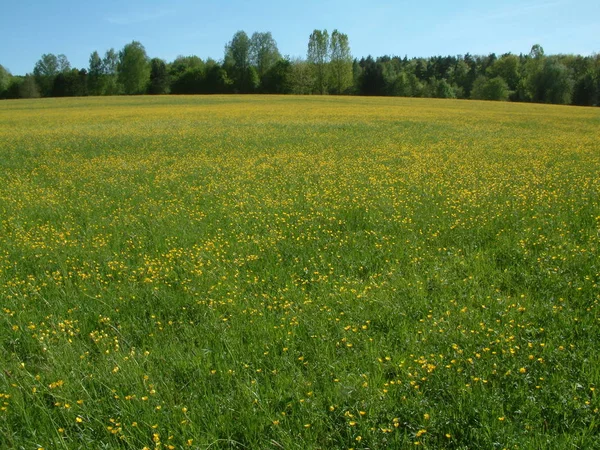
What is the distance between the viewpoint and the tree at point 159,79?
278ft

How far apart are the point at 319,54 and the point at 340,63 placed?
16.4 ft

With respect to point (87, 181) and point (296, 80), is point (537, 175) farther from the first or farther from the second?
point (296, 80)

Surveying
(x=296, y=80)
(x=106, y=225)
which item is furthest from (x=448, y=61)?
(x=106, y=225)

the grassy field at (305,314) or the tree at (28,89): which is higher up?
the tree at (28,89)

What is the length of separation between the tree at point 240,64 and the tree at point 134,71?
15408 millimetres

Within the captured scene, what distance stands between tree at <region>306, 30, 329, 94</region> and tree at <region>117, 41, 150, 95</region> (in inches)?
1228

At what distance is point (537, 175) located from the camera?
10.6 m

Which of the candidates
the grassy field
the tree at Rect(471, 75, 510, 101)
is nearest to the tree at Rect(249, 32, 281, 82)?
the tree at Rect(471, 75, 510, 101)

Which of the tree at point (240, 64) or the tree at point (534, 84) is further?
the tree at point (240, 64)

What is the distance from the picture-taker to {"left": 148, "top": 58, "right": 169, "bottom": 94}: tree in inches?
3334

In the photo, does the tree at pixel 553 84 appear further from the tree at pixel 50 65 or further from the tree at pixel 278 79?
the tree at pixel 50 65

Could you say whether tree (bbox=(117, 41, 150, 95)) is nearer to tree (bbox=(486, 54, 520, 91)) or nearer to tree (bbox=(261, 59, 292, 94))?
tree (bbox=(261, 59, 292, 94))

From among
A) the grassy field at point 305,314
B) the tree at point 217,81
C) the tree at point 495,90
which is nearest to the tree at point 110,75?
the tree at point 217,81

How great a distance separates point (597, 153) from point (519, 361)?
43.8 ft
